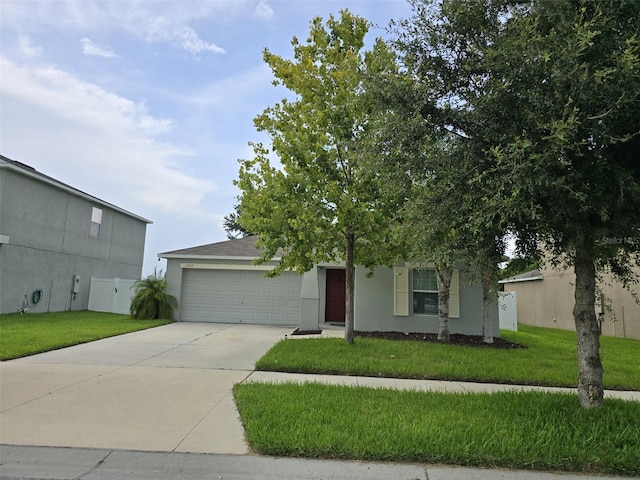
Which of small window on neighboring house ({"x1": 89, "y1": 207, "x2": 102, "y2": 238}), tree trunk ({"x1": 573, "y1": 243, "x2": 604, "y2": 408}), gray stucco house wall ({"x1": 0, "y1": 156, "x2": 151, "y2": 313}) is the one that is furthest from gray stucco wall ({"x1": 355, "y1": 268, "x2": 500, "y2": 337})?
small window on neighboring house ({"x1": 89, "y1": 207, "x2": 102, "y2": 238})

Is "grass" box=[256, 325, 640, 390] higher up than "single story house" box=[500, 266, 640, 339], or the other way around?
"single story house" box=[500, 266, 640, 339]

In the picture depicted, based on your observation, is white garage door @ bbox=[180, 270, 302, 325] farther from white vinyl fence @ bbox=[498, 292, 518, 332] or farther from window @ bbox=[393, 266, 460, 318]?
white vinyl fence @ bbox=[498, 292, 518, 332]

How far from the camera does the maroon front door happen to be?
14945mm

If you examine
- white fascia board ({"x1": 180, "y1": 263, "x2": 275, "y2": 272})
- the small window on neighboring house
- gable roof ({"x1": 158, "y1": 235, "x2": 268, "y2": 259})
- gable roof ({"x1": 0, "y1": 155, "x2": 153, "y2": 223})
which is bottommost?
white fascia board ({"x1": 180, "y1": 263, "x2": 275, "y2": 272})

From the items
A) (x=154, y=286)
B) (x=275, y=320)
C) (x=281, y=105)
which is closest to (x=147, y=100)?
(x=281, y=105)

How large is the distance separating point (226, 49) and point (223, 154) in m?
4.55

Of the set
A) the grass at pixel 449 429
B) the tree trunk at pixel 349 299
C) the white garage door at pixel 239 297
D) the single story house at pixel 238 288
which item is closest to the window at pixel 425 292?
the single story house at pixel 238 288

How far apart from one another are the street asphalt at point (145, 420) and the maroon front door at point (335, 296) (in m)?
6.75

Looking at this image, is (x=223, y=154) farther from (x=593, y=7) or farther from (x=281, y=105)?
(x=593, y=7)

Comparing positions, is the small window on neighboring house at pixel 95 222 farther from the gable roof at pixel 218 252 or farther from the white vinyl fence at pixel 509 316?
the white vinyl fence at pixel 509 316

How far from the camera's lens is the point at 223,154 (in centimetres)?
1462

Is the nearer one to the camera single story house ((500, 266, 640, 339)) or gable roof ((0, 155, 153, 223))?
gable roof ((0, 155, 153, 223))

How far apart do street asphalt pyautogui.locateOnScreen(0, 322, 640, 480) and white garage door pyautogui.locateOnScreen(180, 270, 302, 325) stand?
6.74 metres

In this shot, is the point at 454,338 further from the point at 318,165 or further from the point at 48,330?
the point at 48,330
